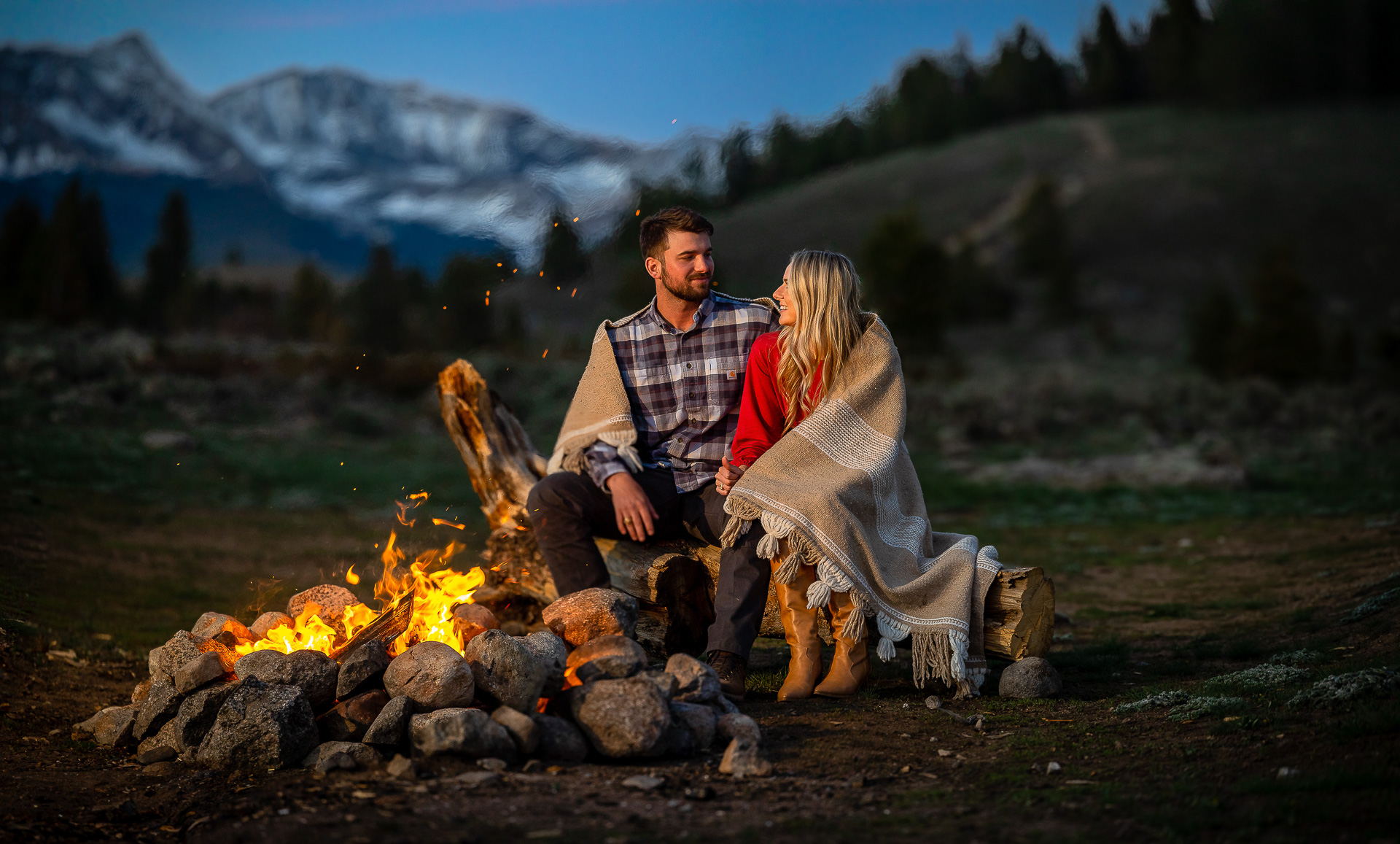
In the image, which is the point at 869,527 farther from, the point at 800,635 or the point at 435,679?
the point at 435,679

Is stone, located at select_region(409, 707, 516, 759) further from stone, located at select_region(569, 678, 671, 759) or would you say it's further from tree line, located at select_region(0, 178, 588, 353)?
tree line, located at select_region(0, 178, 588, 353)

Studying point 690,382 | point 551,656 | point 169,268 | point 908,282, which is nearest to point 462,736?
point 551,656

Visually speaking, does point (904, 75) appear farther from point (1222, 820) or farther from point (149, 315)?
point (1222, 820)

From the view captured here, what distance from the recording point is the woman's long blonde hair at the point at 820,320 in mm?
4621

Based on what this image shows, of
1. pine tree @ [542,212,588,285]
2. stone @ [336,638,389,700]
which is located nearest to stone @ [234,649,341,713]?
stone @ [336,638,389,700]

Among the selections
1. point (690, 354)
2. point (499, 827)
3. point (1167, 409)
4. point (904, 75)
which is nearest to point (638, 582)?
point (690, 354)

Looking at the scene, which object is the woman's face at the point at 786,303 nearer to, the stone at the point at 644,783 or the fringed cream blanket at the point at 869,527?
the fringed cream blanket at the point at 869,527

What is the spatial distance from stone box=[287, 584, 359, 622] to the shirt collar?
210 cm

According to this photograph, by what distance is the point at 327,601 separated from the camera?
16.3 feet

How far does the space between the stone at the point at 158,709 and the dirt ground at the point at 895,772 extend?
0.60 feet

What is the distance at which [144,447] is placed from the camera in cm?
1490

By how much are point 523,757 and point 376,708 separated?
72cm

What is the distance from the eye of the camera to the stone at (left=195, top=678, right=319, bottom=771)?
3732mm

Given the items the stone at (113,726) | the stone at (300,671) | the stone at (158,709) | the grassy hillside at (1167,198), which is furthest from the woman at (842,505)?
the grassy hillside at (1167,198)
